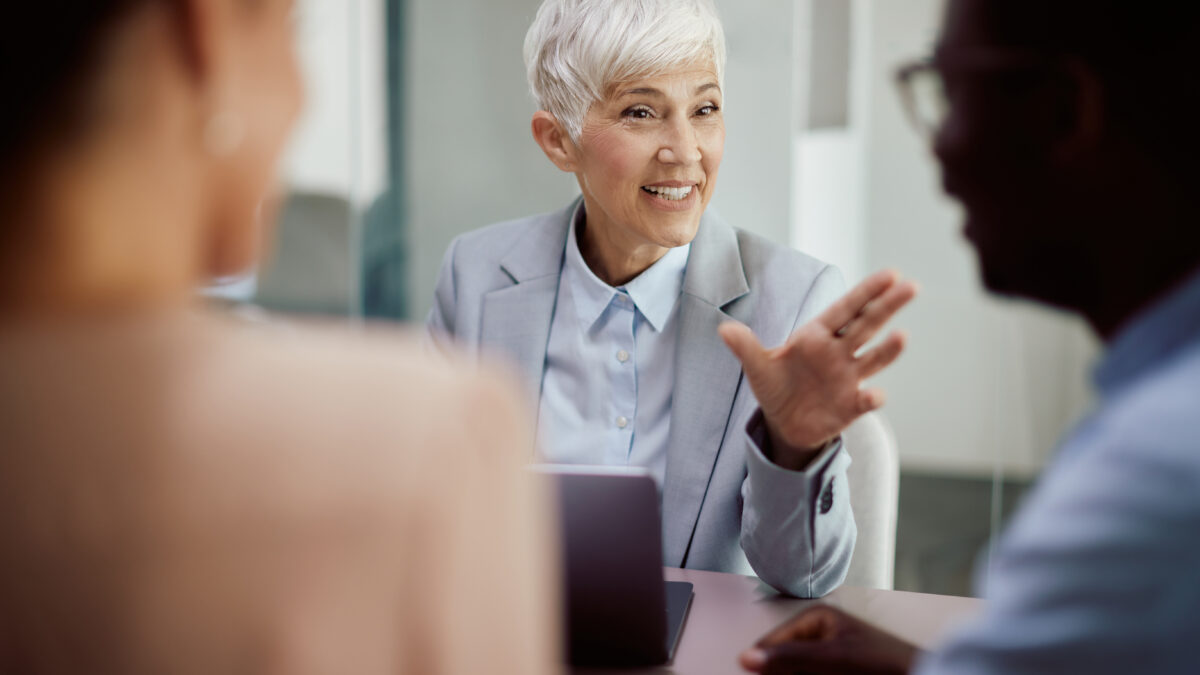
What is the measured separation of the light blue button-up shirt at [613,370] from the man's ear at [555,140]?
18cm

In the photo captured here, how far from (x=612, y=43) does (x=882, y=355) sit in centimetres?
75

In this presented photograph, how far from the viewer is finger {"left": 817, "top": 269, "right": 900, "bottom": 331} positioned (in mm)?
995

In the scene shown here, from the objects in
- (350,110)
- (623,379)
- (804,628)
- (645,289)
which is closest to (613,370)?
(623,379)

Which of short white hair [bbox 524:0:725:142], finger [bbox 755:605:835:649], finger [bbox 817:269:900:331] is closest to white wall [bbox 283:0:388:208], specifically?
short white hair [bbox 524:0:725:142]

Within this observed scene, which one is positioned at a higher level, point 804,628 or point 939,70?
point 939,70

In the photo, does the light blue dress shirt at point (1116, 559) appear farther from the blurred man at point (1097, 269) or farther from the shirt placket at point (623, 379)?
the shirt placket at point (623, 379)

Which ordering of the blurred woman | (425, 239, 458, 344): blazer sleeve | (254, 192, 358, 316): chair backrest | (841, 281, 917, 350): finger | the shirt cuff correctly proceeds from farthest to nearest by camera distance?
(254, 192, 358, 316): chair backrest
(425, 239, 458, 344): blazer sleeve
the shirt cuff
(841, 281, 917, 350): finger
the blurred woman

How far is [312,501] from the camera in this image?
0.40m

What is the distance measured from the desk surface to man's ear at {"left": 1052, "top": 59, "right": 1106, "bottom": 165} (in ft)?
1.93

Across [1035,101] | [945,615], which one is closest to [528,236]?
[945,615]

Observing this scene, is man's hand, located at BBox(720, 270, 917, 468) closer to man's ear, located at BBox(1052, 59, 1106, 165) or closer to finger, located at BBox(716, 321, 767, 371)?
finger, located at BBox(716, 321, 767, 371)

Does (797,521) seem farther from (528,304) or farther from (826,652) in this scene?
(528,304)

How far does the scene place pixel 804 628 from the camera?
0.97 metres

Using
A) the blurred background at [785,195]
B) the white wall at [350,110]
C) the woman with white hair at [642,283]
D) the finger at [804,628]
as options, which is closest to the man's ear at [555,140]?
the woman with white hair at [642,283]
